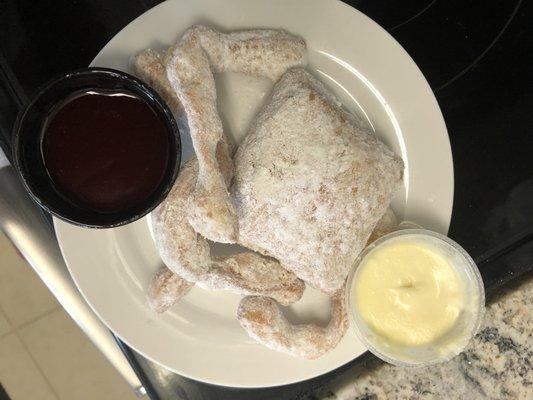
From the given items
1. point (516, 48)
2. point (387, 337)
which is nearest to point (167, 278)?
point (387, 337)

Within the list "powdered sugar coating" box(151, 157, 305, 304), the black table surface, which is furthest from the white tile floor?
"powdered sugar coating" box(151, 157, 305, 304)

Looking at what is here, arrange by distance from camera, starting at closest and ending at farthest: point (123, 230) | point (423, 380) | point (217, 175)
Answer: point (217, 175)
point (123, 230)
point (423, 380)

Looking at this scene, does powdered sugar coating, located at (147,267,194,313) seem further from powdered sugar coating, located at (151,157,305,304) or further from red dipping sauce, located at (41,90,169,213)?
red dipping sauce, located at (41,90,169,213)

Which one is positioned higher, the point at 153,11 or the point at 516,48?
the point at 153,11

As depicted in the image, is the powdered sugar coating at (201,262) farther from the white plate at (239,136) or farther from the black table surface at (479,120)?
the black table surface at (479,120)

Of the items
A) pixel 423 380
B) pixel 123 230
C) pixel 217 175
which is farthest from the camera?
pixel 423 380

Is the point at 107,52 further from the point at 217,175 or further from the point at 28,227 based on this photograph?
the point at 28,227
